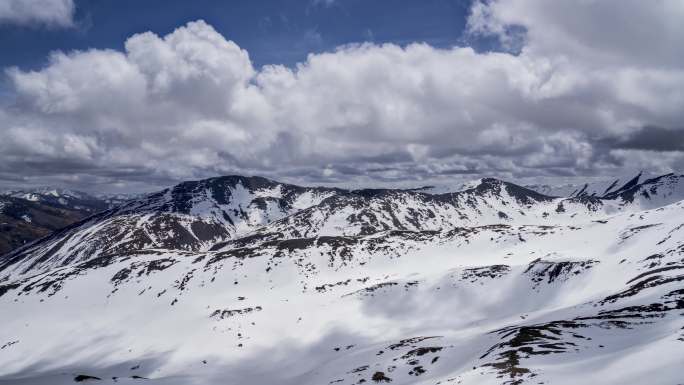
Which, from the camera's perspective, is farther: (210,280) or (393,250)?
(393,250)

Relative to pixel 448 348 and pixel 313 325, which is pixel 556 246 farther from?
pixel 448 348

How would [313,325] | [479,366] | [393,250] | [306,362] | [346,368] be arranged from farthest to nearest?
[393,250] → [313,325] → [306,362] → [346,368] → [479,366]

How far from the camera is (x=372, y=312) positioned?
110 meters

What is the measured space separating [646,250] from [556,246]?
47399 millimetres

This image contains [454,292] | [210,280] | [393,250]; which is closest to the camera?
[454,292]

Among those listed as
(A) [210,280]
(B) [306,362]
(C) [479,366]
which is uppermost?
(A) [210,280]

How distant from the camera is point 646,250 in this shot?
116 meters

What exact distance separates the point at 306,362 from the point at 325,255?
9154cm

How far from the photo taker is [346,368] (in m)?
62.0

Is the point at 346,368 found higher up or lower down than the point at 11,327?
lower down

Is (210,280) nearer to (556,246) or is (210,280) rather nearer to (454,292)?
(454,292)

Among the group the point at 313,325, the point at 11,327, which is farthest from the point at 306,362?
the point at 11,327

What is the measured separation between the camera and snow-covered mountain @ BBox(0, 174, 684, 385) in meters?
42.3

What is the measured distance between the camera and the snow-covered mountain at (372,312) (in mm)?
42344
